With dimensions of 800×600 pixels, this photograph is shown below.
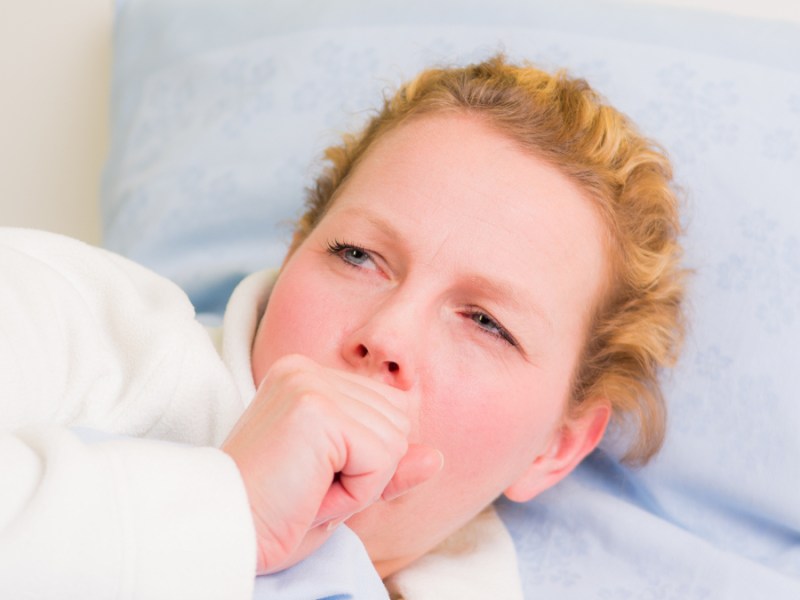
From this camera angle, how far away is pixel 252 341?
3.69ft

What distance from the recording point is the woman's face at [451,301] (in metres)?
0.99

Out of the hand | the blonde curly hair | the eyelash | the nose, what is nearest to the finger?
the hand

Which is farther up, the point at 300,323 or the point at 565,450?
the point at 300,323

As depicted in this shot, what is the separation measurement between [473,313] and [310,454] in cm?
34

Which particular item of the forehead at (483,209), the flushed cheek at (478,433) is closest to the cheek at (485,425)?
the flushed cheek at (478,433)

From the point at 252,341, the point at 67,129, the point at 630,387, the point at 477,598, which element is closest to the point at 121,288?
the point at 252,341

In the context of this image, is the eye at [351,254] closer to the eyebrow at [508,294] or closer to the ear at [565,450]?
the eyebrow at [508,294]

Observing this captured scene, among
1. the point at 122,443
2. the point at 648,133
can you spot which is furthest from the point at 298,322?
the point at 648,133

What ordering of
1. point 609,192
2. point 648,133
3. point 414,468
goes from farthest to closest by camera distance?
1. point 648,133
2. point 609,192
3. point 414,468

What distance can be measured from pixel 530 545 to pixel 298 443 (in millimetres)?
657

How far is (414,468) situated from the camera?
0.84 meters

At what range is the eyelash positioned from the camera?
1046 millimetres

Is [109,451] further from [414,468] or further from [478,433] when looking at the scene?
[478,433]

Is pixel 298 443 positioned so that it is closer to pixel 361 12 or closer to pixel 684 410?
pixel 684 410
